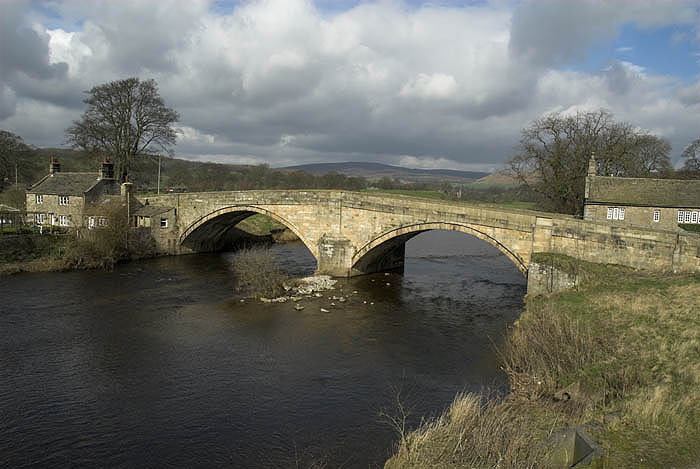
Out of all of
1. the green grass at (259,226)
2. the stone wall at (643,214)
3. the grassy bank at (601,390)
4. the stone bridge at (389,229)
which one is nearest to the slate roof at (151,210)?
the stone bridge at (389,229)

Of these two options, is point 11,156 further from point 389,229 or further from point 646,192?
point 646,192

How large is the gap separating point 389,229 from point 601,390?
1544cm

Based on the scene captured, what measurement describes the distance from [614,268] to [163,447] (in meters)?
16.0

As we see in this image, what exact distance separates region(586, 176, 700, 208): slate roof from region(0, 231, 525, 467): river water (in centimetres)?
1067

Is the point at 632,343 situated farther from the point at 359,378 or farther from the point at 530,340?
the point at 359,378

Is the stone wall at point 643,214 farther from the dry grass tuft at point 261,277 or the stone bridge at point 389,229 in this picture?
the dry grass tuft at point 261,277

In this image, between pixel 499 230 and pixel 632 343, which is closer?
pixel 632 343

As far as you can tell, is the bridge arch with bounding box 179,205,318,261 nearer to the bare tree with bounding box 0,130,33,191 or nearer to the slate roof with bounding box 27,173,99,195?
the slate roof with bounding box 27,173,99,195

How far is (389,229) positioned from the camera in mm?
25078

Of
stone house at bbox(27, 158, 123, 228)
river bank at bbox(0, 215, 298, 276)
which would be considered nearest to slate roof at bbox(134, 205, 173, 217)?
stone house at bbox(27, 158, 123, 228)

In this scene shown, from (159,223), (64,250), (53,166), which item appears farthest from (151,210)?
(53,166)

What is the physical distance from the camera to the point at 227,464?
9.66 meters

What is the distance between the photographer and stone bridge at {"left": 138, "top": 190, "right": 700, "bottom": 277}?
17.8 metres

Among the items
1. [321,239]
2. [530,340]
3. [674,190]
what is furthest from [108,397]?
[674,190]
